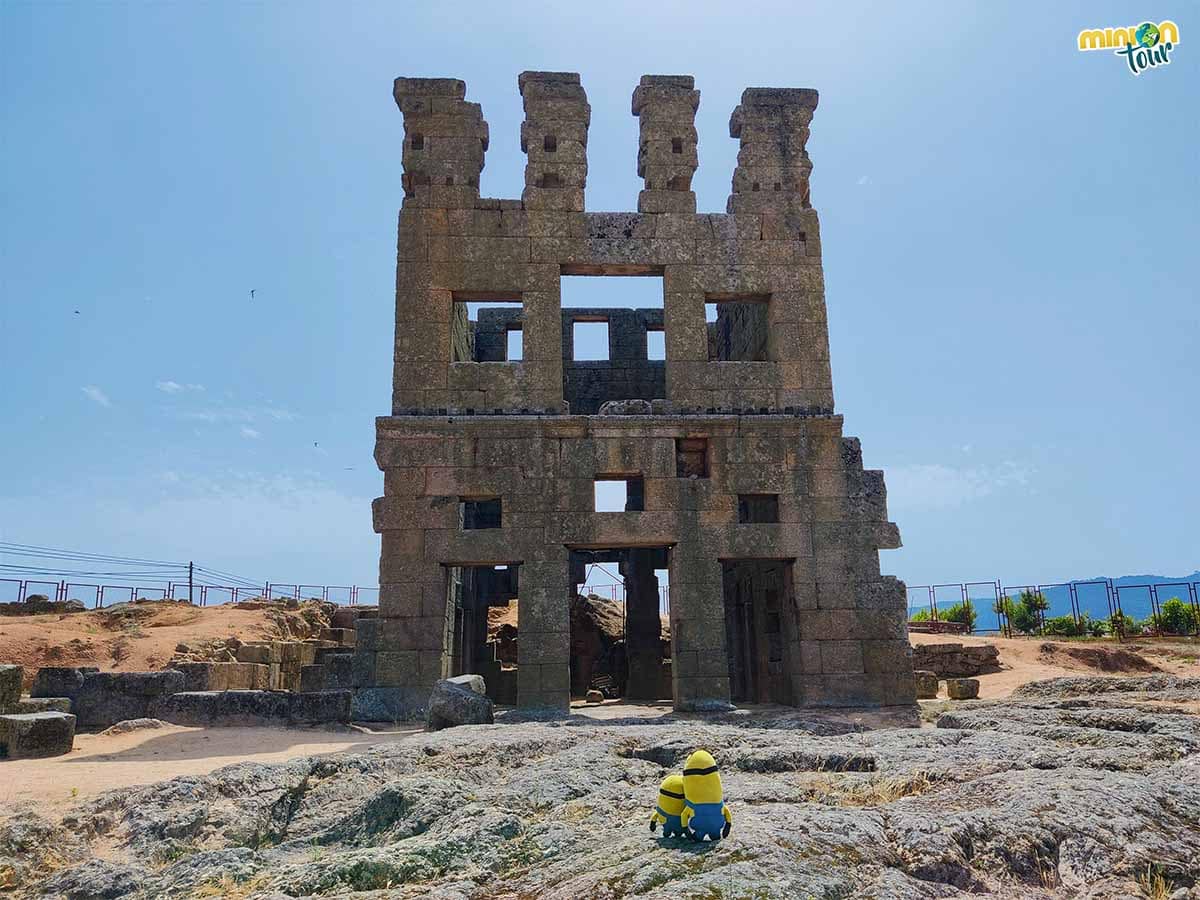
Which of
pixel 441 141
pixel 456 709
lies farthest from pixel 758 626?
pixel 441 141

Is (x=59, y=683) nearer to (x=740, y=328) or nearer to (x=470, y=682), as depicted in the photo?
(x=470, y=682)

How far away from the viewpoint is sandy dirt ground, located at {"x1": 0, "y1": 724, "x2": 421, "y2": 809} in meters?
7.14

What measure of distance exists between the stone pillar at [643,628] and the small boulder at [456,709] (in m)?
9.97

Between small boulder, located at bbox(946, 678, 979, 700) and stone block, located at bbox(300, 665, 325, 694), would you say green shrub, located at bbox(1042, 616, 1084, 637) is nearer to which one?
small boulder, located at bbox(946, 678, 979, 700)

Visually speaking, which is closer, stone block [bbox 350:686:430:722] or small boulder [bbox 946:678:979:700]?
stone block [bbox 350:686:430:722]

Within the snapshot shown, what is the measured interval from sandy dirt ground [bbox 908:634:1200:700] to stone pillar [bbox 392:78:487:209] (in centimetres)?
1270

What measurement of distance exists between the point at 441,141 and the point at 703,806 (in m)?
12.5

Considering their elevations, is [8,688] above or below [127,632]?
below

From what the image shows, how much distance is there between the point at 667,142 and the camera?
14.4 metres

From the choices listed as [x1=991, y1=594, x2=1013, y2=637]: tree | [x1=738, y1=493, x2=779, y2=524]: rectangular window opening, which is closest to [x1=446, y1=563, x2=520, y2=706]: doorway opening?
[x1=738, y1=493, x2=779, y2=524]: rectangular window opening

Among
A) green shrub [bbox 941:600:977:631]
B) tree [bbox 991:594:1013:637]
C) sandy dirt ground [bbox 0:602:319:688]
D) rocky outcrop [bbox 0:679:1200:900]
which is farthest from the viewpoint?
green shrub [bbox 941:600:977:631]

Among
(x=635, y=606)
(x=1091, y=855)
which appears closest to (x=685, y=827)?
(x=1091, y=855)

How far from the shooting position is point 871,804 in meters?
4.61

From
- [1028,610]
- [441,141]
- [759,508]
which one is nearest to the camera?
[441,141]
